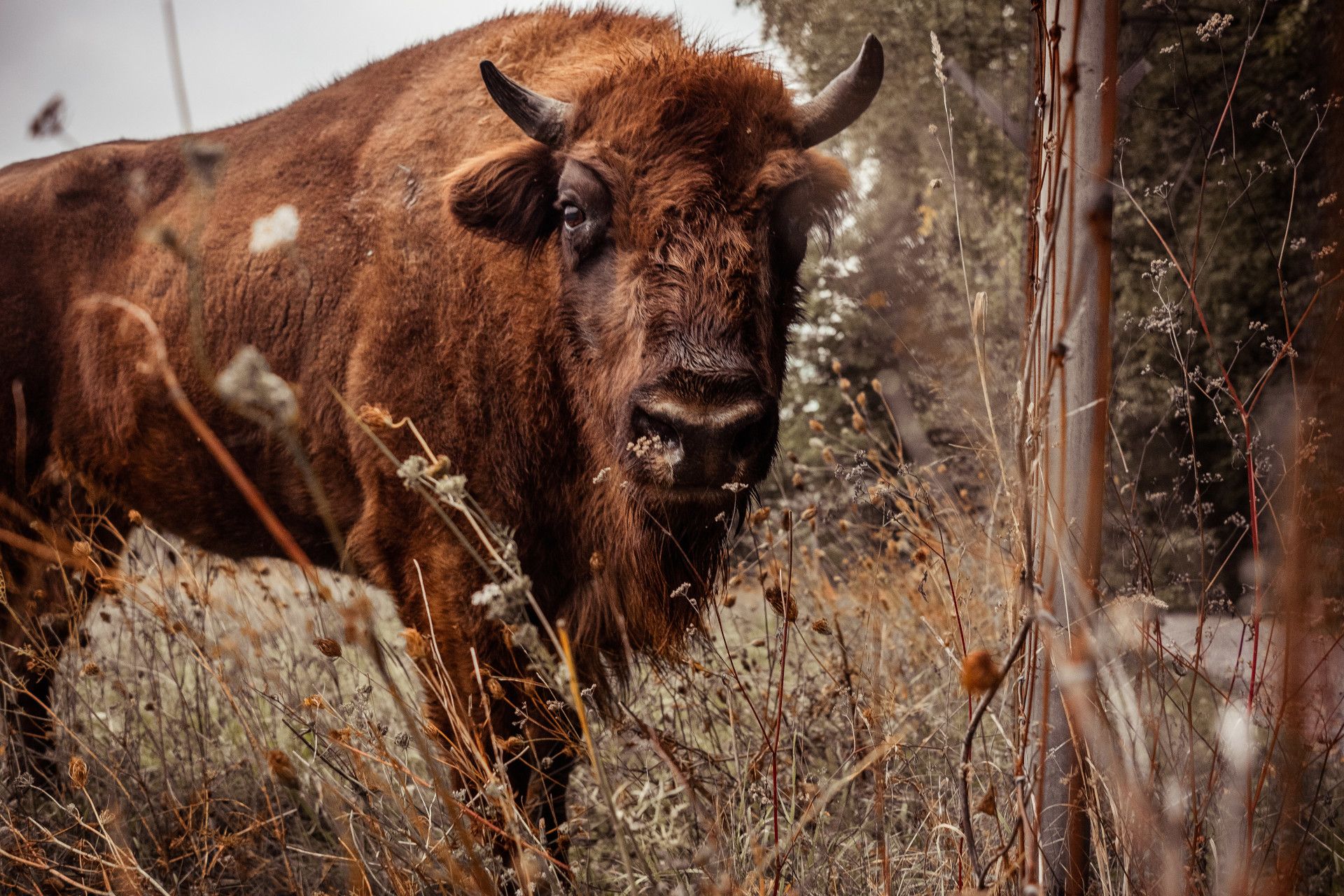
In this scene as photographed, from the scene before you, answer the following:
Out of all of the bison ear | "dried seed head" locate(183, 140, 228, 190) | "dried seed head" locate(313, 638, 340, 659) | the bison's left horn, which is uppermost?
the bison's left horn

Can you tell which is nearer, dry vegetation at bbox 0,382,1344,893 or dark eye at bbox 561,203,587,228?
dry vegetation at bbox 0,382,1344,893

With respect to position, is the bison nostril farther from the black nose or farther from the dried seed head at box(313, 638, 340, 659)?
the dried seed head at box(313, 638, 340, 659)

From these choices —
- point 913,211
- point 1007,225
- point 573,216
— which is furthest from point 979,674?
point 913,211

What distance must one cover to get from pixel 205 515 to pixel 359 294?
1370 millimetres

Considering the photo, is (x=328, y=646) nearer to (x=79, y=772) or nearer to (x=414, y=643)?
(x=414, y=643)

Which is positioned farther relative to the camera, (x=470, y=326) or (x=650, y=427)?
(x=470, y=326)

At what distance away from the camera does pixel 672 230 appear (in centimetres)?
263

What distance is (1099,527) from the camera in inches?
70.1

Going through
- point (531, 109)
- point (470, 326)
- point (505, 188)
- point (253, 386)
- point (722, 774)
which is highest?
point (531, 109)

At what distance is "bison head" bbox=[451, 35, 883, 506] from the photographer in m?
2.36

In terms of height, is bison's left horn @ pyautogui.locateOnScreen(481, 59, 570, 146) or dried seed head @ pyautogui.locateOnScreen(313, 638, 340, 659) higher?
bison's left horn @ pyautogui.locateOnScreen(481, 59, 570, 146)

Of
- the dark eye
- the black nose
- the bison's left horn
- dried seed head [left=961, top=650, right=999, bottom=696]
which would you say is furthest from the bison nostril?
dried seed head [left=961, top=650, right=999, bottom=696]

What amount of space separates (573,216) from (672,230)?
45 centimetres

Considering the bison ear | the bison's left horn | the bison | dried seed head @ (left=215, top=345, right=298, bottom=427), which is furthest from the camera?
the bison ear
